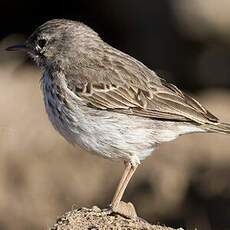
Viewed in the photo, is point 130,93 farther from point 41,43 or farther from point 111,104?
point 41,43

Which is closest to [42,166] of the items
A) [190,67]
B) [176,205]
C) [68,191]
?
[68,191]

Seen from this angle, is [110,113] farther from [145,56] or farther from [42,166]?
[145,56]

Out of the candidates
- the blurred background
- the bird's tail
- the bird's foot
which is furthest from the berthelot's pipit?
the blurred background

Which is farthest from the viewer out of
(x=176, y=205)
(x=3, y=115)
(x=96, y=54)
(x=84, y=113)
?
(x=3, y=115)

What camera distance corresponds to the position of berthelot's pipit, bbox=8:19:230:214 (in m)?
9.55

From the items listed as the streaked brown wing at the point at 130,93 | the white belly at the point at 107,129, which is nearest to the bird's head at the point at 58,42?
the streaked brown wing at the point at 130,93

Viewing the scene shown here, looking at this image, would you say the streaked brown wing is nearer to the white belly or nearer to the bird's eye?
the white belly

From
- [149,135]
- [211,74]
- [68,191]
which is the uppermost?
[149,135]

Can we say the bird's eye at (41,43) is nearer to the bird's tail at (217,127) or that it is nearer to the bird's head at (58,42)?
the bird's head at (58,42)

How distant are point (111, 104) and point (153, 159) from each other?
4.68m

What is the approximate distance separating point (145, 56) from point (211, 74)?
1.54 meters

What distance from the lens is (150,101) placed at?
992cm

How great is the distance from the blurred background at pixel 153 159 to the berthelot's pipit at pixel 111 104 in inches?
83.4

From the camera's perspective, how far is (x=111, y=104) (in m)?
9.86
